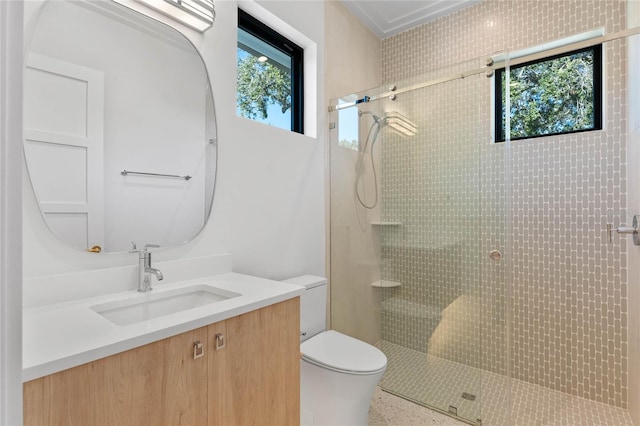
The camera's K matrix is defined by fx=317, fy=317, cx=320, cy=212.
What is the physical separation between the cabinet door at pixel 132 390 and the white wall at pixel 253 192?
0.55 metres

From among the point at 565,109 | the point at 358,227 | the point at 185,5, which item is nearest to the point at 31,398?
the point at 185,5

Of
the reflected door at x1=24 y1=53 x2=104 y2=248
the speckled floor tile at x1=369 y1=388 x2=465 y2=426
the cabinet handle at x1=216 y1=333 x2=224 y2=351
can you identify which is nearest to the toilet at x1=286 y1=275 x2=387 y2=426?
the speckled floor tile at x1=369 y1=388 x2=465 y2=426

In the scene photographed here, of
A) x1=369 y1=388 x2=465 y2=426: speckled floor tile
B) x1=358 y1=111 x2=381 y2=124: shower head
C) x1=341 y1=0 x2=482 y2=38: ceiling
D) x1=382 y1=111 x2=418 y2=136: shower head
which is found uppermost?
x1=341 y1=0 x2=482 y2=38: ceiling

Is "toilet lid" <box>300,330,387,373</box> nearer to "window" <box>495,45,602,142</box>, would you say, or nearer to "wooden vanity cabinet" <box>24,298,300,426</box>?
"wooden vanity cabinet" <box>24,298,300,426</box>

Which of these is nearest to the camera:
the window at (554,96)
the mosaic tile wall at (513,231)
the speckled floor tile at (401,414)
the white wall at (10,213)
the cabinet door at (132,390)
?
the white wall at (10,213)

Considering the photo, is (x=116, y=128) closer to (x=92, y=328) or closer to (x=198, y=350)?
(x=92, y=328)

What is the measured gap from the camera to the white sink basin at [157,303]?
110 cm

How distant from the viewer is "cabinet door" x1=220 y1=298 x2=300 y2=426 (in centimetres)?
98

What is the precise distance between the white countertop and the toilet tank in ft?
2.00

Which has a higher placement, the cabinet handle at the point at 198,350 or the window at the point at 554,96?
the window at the point at 554,96

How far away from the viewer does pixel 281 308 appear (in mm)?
1155

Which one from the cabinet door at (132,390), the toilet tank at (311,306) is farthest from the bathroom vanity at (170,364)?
the toilet tank at (311,306)

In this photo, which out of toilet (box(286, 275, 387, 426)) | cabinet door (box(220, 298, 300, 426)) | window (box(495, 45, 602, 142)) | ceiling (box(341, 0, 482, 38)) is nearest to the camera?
cabinet door (box(220, 298, 300, 426))

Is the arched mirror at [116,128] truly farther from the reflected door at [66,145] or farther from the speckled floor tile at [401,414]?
the speckled floor tile at [401,414]
